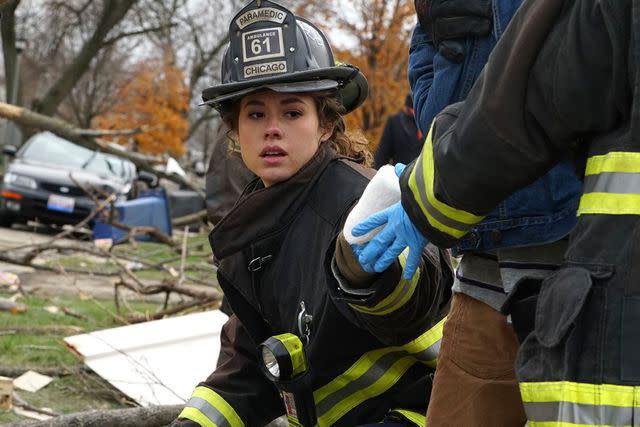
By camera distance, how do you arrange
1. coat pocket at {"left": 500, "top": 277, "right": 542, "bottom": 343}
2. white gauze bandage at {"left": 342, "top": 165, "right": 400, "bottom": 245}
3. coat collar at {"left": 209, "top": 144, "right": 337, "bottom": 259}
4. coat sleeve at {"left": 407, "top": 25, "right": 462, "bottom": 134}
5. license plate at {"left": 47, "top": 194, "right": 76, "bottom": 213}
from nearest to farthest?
coat pocket at {"left": 500, "top": 277, "right": 542, "bottom": 343}
white gauze bandage at {"left": 342, "top": 165, "right": 400, "bottom": 245}
coat sleeve at {"left": 407, "top": 25, "right": 462, "bottom": 134}
coat collar at {"left": 209, "top": 144, "right": 337, "bottom": 259}
license plate at {"left": 47, "top": 194, "right": 76, "bottom": 213}

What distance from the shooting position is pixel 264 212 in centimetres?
259

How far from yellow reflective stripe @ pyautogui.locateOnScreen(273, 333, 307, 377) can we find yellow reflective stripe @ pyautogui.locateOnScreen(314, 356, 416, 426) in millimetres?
160

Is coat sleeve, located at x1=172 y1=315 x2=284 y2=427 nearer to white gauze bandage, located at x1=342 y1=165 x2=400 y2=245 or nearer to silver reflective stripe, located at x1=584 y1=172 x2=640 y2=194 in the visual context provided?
white gauze bandage, located at x1=342 y1=165 x2=400 y2=245

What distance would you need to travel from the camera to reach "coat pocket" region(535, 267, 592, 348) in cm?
134

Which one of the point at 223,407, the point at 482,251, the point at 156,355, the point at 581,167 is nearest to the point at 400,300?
the point at 482,251

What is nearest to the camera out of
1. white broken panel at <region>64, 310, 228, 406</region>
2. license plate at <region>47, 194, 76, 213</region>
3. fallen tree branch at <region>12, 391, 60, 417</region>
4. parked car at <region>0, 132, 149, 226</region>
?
fallen tree branch at <region>12, 391, 60, 417</region>

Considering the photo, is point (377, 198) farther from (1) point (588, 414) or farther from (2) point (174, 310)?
(2) point (174, 310)

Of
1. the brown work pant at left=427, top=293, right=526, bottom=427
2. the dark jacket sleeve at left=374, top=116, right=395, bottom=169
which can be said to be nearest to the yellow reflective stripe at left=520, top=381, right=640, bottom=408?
the brown work pant at left=427, top=293, right=526, bottom=427

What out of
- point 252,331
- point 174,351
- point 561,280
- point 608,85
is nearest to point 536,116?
point 608,85

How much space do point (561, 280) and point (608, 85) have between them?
306mm

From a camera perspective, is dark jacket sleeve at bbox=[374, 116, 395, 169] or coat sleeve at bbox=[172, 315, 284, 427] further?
dark jacket sleeve at bbox=[374, 116, 395, 169]

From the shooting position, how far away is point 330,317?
2.37 metres

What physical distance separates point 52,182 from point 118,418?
10125 mm

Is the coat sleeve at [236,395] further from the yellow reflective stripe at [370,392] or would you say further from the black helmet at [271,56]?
the black helmet at [271,56]
